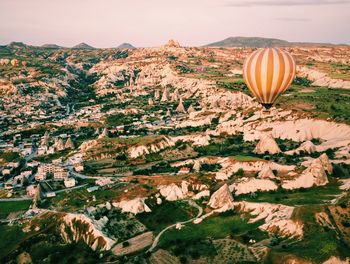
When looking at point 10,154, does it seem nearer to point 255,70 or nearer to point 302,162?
point 302,162

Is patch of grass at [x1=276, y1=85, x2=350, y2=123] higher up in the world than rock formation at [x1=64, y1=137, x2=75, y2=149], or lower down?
higher up

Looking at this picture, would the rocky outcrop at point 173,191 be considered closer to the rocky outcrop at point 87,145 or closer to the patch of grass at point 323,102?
the rocky outcrop at point 87,145

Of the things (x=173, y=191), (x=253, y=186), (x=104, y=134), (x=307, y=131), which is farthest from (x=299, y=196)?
(x=104, y=134)

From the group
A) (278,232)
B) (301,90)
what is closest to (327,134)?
(301,90)

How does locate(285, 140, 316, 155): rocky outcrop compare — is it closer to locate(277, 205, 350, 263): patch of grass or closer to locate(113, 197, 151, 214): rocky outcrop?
locate(277, 205, 350, 263): patch of grass

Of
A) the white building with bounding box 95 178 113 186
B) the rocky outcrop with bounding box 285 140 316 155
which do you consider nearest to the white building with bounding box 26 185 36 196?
the white building with bounding box 95 178 113 186
